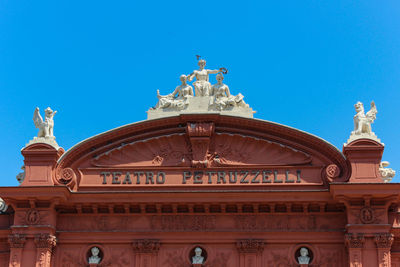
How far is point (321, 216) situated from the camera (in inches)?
1175

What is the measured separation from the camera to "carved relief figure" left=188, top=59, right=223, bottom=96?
31.9 metres

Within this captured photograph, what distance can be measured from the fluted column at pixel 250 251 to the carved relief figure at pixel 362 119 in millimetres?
5116

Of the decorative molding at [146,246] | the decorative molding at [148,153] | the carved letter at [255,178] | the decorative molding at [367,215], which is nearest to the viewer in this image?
the decorative molding at [367,215]

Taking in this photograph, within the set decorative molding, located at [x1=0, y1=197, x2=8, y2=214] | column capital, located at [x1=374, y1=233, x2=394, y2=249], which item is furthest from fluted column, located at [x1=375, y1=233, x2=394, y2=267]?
decorative molding, located at [x1=0, y1=197, x2=8, y2=214]

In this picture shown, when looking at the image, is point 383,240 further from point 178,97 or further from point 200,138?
point 178,97

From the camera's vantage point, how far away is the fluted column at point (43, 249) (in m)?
29.2

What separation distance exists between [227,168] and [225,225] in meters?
2.04

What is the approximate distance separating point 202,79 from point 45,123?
6.04 meters

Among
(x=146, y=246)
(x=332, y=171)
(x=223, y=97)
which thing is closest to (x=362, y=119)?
(x=332, y=171)

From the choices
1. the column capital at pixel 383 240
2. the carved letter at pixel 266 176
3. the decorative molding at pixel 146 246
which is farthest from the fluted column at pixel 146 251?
the column capital at pixel 383 240

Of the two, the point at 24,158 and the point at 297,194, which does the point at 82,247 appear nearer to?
the point at 24,158

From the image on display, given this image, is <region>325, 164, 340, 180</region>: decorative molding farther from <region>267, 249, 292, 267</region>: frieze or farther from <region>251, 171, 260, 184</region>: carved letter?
<region>267, 249, 292, 267</region>: frieze

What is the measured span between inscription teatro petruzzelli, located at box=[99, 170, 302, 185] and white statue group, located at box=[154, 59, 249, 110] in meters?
2.55

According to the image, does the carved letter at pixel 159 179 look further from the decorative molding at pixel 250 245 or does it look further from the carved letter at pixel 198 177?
the decorative molding at pixel 250 245
